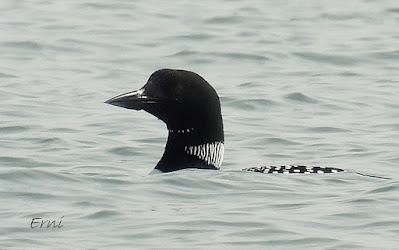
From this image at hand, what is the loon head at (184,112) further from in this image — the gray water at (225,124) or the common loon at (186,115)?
the gray water at (225,124)

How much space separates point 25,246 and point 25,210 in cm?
90

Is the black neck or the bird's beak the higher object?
the bird's beak

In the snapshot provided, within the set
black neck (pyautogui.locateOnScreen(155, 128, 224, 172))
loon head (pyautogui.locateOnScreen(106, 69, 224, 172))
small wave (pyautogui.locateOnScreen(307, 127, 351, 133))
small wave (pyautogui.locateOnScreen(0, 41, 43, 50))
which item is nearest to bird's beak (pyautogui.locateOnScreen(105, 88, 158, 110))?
loon head (pyautogui.locateOnScreen(106, 69, 224, 172))

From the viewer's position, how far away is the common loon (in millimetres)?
10930

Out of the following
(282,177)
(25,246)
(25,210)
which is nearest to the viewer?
(25,246)

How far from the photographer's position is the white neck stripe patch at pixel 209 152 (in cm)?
1105

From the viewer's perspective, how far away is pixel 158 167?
11.0 m

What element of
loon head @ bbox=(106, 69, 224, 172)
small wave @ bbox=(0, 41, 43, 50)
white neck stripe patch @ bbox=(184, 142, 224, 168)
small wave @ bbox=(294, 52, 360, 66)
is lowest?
small wave @ bbox=(0, 41, 43, 50)

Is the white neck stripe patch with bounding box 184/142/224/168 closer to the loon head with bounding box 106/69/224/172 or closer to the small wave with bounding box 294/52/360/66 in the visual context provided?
the loon head with bounding box 106/69/224/172

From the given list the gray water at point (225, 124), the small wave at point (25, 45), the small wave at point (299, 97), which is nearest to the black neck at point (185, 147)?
the gray water at point (225, 124)

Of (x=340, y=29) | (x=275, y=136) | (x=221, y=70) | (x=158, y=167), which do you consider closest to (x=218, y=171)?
(x=158, y=167)

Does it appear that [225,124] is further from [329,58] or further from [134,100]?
[329,58]

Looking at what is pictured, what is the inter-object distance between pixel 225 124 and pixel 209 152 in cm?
257

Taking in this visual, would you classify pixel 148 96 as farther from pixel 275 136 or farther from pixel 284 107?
pixel 284 107
